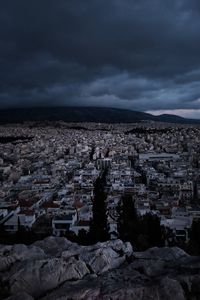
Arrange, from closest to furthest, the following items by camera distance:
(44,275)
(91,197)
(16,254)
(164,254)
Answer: (44,275)
(16,254)
(164,254)
(91,197)

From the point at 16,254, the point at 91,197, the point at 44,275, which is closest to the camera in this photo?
the point at 44,275

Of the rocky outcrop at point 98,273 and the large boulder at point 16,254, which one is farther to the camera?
the large boulder at point 16,254

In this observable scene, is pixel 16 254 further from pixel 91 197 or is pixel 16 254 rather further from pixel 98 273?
pixel 91 197

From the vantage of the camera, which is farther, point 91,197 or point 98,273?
point 91,197

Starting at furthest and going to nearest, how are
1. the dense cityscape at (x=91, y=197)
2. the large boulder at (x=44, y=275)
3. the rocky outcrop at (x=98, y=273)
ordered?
the dense cityscape at (x=91, y=197) < the large boulder at (x=44, y=275) < the rocky outcrop at (x=98, y=273)

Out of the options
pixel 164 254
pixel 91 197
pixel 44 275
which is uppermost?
pixel 44 275

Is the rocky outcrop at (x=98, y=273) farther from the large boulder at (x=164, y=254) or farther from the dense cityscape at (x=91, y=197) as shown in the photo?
the dense cityscape at (x=91, y=197)

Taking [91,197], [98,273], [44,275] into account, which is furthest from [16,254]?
[91,197]

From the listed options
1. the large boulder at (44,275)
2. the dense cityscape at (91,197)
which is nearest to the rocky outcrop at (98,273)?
the large boulder at (44,275)
